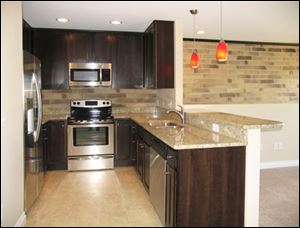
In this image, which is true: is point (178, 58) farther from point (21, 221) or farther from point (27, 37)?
point (21, 221)

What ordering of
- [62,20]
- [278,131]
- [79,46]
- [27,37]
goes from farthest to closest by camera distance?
[278,131] < [79,46] < [27,37] < [62,20]

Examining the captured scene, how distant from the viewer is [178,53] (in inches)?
154

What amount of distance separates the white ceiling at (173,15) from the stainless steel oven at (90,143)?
1485 millimetres

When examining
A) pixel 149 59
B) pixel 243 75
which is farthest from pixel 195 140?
pixel 243 75

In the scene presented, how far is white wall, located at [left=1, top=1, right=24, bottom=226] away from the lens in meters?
2.27

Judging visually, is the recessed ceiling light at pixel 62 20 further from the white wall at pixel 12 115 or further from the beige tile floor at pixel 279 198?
the beige tile floor at pixel 279 198

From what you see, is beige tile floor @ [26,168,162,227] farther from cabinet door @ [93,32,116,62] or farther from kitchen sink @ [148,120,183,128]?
cabinet door @ [93,32,116,62]

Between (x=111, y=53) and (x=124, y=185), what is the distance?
218 centimetres

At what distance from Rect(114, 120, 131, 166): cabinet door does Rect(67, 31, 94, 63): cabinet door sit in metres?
1.20

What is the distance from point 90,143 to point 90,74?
44.6 inches

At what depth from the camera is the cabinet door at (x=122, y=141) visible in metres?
4.59

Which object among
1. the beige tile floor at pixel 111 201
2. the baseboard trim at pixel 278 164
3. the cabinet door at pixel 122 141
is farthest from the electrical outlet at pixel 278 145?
the cabinet door at pixel 122 141

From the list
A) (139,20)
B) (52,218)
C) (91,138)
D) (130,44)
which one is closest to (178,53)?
(139,20)

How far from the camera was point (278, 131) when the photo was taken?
4.71 metres
